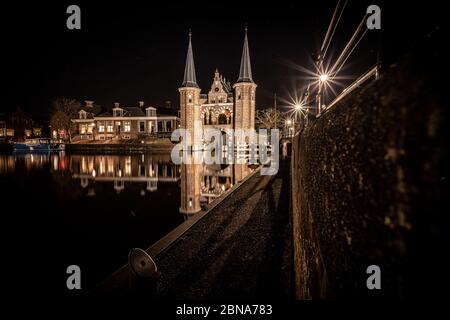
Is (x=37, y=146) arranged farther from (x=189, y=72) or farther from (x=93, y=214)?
(x=93, y=214)

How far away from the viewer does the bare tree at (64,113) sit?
2131 inches

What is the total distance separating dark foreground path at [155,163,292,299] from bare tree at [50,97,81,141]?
6010 cm

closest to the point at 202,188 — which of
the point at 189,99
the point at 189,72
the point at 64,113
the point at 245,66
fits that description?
the point at 189,99

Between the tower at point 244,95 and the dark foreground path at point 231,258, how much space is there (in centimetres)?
3707

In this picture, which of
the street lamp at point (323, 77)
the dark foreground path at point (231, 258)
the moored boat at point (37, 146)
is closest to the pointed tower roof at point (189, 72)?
the moored boat at point (37, 146)

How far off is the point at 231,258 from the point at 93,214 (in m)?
7.48

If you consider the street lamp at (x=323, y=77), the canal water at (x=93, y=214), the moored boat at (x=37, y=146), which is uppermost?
the moored boat at (x=37, y=146)

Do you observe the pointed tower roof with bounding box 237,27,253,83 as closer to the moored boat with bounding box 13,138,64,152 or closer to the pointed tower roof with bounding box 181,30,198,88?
the pointed tower roof with bounding box 181,30,198,88

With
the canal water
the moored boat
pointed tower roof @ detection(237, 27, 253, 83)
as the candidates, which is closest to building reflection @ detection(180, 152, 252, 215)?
the canal water

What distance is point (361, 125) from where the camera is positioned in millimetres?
716

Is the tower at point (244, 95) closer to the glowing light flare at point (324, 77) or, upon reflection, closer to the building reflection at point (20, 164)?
the building reflection at point (20, 164)

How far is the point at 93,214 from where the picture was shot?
977 centimetres

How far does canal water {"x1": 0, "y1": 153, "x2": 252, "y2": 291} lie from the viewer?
6.12 metres
